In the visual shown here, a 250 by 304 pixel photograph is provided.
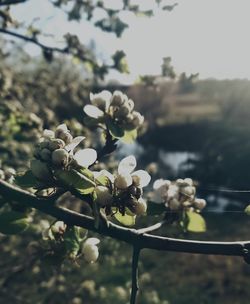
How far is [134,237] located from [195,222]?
580mm

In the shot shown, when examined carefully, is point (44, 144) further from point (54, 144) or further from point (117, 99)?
point (117, 99)

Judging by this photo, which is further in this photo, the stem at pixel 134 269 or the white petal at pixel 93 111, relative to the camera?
the white petal at pixel 93 111

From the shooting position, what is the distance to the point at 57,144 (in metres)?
1.20

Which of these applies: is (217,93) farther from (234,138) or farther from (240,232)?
(240,232)

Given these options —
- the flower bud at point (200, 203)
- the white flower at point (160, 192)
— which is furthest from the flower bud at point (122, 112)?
the flower bud at point (200, 203)

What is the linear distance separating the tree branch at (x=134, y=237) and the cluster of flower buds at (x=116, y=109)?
0.47 meters

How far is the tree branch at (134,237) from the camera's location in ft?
3.71

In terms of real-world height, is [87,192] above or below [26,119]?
below

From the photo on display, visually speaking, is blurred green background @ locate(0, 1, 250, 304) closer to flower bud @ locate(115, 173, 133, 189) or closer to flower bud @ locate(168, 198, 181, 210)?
flower bud @ locate(168, 198, 181, 210)

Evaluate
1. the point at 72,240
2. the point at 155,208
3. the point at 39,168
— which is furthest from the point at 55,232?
the point at 39,168

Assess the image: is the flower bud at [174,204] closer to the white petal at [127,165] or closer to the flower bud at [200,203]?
the flower bud at [200,203]

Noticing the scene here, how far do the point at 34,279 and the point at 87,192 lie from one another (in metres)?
4.93

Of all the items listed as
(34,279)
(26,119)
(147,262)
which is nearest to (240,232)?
(147,262)

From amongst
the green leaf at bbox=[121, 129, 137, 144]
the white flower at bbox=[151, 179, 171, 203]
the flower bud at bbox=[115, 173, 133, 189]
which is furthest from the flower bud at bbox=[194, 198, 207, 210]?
the flower bud at bbox=[115, 173, 133, 189]
